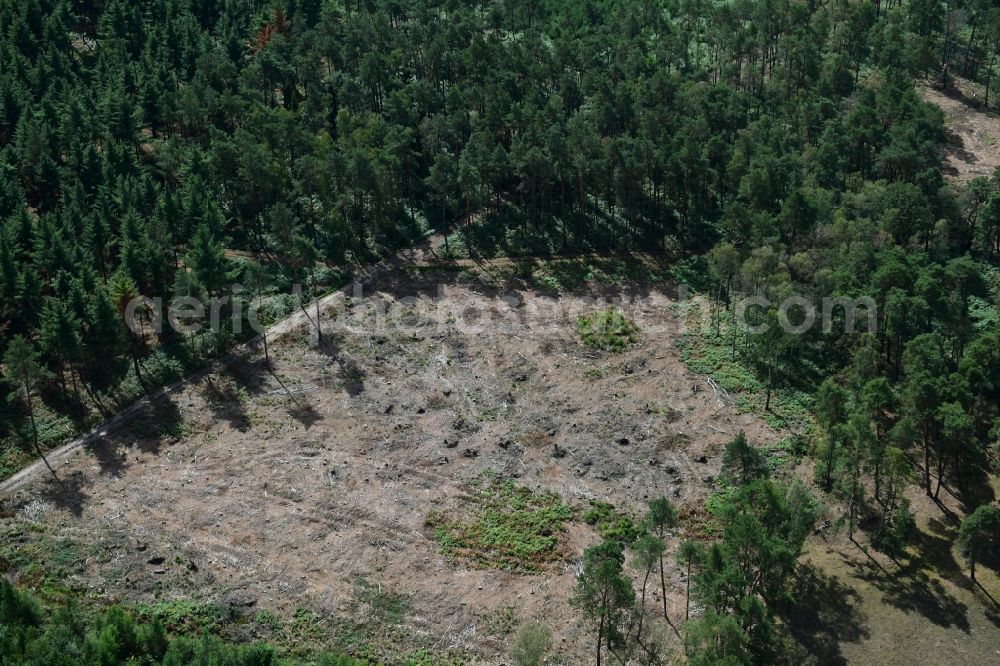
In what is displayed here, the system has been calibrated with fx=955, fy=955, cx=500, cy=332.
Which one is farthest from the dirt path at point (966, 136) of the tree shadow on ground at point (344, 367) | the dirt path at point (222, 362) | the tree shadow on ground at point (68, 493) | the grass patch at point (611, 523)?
the tree shadow on ground at point (68, 493)

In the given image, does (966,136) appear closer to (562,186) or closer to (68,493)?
(562,186)

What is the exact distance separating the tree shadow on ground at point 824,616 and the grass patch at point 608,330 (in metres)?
28.8

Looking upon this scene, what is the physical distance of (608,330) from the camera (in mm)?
89562

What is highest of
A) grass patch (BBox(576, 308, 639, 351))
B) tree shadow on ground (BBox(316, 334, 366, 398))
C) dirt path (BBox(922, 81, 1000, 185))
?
dirt path (BBox(922, 81, 1000, 185))

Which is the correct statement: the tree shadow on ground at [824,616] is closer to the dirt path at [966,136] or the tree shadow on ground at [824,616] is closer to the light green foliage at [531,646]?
the light green foliage at [531,646]

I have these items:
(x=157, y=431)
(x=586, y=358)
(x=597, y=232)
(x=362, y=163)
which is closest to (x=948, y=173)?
(x=597, y=232)

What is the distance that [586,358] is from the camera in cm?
8606

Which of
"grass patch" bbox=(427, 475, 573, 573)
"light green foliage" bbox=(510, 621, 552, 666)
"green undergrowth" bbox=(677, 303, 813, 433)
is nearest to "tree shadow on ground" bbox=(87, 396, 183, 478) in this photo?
"grass patch" bbox=(427, 475, 573, 573)

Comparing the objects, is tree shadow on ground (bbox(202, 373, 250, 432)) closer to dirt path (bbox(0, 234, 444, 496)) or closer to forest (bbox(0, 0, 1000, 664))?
dirt path (bbox(0, 234, 444, 496))

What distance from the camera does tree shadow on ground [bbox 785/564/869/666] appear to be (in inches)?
2378

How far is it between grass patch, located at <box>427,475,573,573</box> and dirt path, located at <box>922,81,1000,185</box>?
67.7 metres

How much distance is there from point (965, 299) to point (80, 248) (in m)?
79.4

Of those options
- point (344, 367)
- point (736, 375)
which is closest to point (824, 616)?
point (736, 375)

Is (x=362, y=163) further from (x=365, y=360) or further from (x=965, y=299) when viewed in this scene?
(x=965, y=299)
